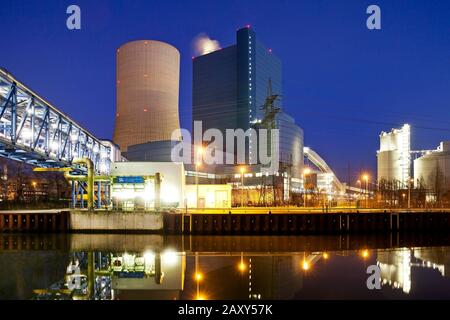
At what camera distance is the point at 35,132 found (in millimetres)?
27328

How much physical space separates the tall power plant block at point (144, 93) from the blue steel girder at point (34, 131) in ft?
148

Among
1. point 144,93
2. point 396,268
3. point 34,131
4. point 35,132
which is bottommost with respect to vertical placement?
point 396,268

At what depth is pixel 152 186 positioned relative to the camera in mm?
28984

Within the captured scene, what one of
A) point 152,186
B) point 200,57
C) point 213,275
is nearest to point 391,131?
point 152,186

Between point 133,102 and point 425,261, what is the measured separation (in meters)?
76.2

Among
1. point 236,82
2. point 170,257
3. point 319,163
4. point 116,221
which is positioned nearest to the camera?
point 170,257

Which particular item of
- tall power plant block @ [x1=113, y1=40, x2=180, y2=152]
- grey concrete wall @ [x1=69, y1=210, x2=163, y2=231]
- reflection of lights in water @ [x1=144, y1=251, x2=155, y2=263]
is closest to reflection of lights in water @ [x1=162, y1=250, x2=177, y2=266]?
reflection of lights in water @ [x1=144, y1=251, x2=155, y2=263]

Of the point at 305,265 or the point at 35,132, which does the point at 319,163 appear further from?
the point at 305,265

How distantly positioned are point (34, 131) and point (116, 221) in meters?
8.16

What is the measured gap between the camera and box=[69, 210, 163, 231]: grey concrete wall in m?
24.6

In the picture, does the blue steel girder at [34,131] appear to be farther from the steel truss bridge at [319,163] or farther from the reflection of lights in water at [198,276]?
the steel truss bridge at [319,163]

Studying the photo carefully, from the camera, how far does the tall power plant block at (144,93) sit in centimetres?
8269

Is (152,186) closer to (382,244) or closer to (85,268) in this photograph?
(85,268)

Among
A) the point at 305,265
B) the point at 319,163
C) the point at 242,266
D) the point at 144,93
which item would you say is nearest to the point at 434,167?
the point at 319,163
